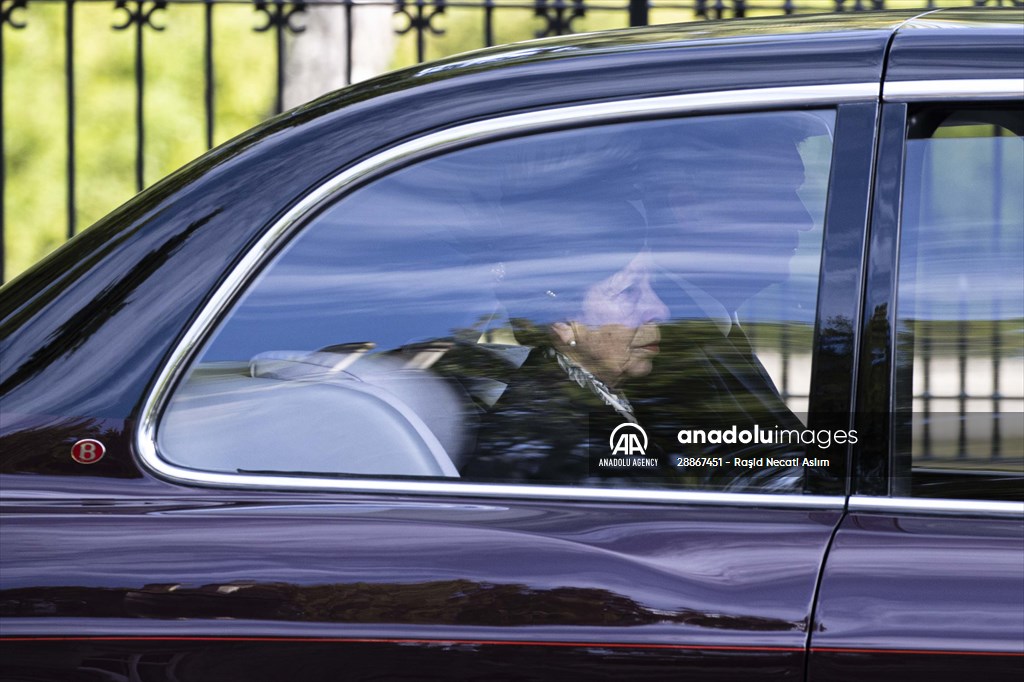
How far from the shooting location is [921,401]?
65.5 inches

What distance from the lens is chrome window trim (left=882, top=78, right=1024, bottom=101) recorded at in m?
1.67

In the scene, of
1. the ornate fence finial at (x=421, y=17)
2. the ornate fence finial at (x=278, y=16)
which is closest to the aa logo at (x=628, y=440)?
the ornate fence finial at (x=421, y=17)

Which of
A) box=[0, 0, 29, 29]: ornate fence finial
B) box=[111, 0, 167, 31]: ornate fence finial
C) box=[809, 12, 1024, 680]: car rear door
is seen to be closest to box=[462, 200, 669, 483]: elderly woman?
box=[809, 12, 1024, 680]: car rear door

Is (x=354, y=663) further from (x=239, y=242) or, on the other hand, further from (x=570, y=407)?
(x=239, y=242)

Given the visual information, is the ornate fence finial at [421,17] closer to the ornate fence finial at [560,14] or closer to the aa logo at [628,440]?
the ornate fence finial at [560,14]

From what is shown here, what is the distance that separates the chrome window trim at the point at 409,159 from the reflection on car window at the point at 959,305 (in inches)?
5.2

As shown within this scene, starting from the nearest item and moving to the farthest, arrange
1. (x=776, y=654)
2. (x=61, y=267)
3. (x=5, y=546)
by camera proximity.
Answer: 1. (x=776, y=654)
2. (x=5, y=546)
3. (x=61, y=267)

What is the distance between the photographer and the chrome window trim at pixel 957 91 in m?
1.67

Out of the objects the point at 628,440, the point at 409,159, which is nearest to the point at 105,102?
the point at 409,159

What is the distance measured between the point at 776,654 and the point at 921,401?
1.32ft

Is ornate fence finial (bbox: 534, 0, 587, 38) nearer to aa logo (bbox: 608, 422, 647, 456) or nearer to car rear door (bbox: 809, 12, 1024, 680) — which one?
car rear door (bbox: 809, 12, 1024, 680)

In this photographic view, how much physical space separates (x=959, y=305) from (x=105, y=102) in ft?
53.8

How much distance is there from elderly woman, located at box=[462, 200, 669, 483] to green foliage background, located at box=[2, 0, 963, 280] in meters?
14.6

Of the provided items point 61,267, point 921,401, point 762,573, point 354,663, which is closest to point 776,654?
point 762,573
